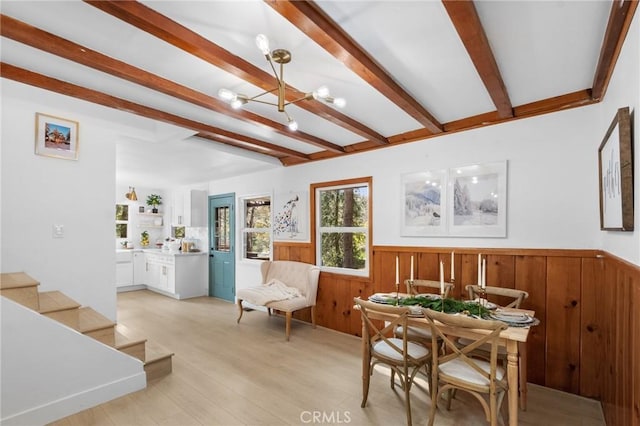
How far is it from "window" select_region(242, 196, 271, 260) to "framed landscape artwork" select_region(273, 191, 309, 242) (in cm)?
34

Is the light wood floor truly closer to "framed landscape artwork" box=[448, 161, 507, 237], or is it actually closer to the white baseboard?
the white baseboard

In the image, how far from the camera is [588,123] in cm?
247

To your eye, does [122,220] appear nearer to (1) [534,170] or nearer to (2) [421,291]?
(2) [421,291]

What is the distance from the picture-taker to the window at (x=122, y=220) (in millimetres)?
7098

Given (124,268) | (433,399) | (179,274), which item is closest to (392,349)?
(433,399)

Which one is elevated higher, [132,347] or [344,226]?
[344,226]

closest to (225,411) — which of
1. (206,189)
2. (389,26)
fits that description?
(389,26)

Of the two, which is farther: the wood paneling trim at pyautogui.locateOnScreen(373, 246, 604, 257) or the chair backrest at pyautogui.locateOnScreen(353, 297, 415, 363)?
the wood paneling trim at pyautogui.locateOnScreen(373, 246, 604, 257)

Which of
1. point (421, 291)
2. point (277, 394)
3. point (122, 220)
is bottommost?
point (277, 394)

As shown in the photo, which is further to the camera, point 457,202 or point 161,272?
point 161,272

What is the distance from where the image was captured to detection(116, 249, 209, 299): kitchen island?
19.7 feet

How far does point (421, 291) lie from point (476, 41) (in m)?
2.46

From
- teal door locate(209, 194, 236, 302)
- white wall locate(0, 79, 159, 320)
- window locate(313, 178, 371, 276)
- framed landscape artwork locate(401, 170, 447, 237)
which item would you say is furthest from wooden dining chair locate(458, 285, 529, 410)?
teal door locate(209, 194, 236, 302)

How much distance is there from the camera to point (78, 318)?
97.2 inches
